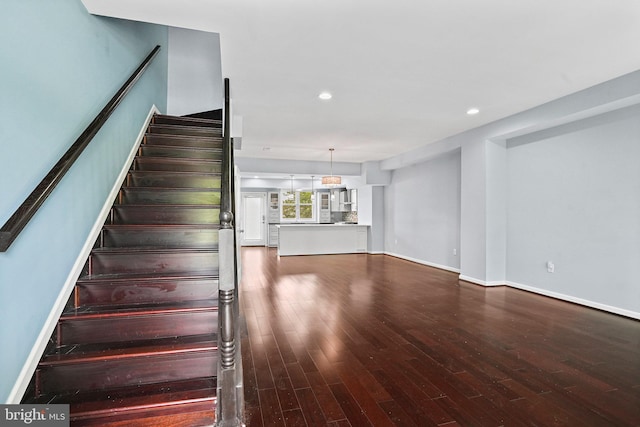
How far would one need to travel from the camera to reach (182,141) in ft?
12.6

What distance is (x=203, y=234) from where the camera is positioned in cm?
266

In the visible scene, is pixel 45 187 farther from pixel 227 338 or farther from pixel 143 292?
pixel 227 338

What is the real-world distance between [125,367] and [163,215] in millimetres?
1393

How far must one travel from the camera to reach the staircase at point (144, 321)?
5.37 ft

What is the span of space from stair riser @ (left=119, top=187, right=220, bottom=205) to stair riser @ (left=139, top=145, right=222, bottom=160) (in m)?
0.74

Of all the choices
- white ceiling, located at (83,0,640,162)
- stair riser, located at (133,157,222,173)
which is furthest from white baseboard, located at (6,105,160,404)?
white ceiling, located at (83,0,640,162)

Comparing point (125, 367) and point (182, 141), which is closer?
point (125, 367)

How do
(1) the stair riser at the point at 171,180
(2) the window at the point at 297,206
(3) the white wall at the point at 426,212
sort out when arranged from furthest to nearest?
(2) the window at the point at 297,206 → (3) the white wall at the point at 426,212 → (1) the stair riser at the point at 171,180

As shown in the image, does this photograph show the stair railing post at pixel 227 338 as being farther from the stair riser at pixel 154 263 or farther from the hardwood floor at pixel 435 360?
the stair riser at pixel 154 263

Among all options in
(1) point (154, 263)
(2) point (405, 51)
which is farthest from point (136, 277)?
(2) point (405, 51)

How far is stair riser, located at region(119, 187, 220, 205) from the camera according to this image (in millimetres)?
2924

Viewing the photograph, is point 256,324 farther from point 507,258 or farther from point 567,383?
point 507,258

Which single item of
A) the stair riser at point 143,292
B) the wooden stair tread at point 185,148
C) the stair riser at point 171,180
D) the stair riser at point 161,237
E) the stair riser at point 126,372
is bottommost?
the stair riser at point 126,372

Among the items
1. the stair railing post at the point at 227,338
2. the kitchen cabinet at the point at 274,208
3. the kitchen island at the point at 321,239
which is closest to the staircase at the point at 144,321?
the stair railing post at the point at 227,338
